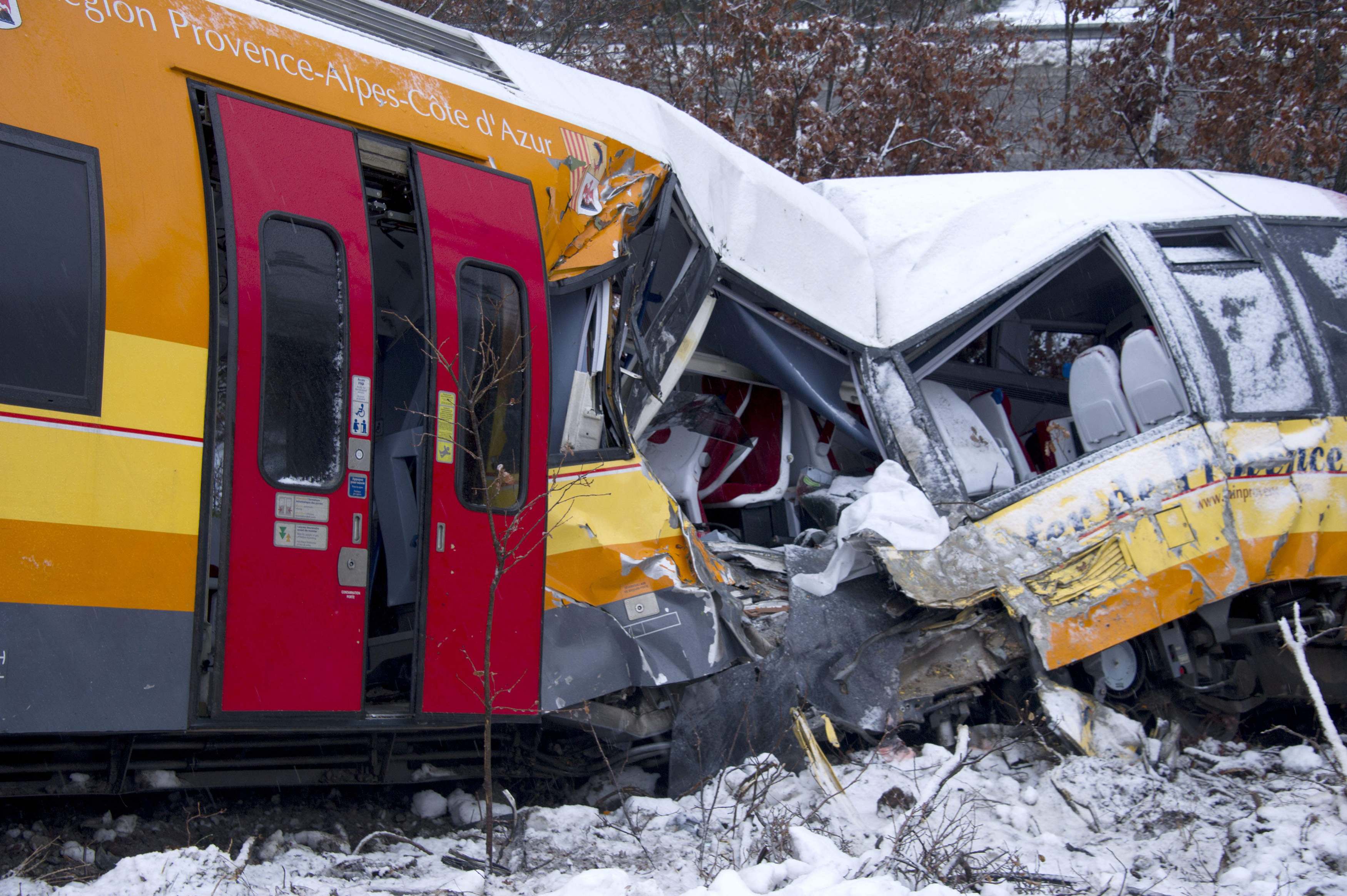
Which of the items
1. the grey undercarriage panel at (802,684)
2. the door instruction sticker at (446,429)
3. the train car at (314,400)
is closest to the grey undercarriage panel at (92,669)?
the train car at (314,400)

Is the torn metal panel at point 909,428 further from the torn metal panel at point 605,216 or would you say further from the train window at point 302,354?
the train window at point 302,354

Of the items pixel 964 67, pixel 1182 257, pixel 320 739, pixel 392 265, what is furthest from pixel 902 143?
pixel 320 739

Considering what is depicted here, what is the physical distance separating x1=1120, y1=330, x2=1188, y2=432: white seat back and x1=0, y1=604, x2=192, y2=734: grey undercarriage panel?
14.7 ft

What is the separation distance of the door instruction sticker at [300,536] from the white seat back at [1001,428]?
391 centimetres

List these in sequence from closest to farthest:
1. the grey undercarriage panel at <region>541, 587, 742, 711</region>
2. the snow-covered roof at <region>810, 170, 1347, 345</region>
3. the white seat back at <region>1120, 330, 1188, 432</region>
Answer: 1. the grey undercarriage panel at <region>541, 587, 742, 711</region>
2. the white seat back at <region>1120, 330, 1188, 432</region>
3. the snow-covered roof at <region>810, 170, 1347, 345</region>

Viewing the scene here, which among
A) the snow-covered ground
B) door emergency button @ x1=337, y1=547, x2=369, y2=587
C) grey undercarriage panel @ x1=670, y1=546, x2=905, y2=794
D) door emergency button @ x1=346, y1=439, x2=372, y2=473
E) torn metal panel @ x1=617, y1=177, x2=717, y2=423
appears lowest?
the snow-covered ground

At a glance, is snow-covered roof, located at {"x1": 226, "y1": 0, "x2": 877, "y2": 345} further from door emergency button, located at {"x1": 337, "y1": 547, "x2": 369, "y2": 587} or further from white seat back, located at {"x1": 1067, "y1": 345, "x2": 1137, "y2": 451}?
door emergency button, located at {"x1": 337, "y1": 547, "x2": 369, "y2": 587}

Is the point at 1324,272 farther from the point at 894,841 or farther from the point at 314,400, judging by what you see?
the point at 314,400

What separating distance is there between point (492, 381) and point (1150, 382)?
347cm

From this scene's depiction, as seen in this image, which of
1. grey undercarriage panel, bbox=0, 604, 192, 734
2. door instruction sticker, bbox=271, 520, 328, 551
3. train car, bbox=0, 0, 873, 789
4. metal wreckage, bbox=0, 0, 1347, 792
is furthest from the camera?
door instruction sticker, bbox=271, 520, 328, 551

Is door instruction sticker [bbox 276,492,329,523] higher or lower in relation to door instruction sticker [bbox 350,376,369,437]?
lower

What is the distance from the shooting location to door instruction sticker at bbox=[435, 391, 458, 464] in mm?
3525

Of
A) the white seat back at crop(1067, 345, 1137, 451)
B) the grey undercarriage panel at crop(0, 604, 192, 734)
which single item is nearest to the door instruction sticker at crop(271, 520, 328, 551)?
the grey undercarriage panel at crop(0, 604, 192, 734)

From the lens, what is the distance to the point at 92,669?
2756mm
